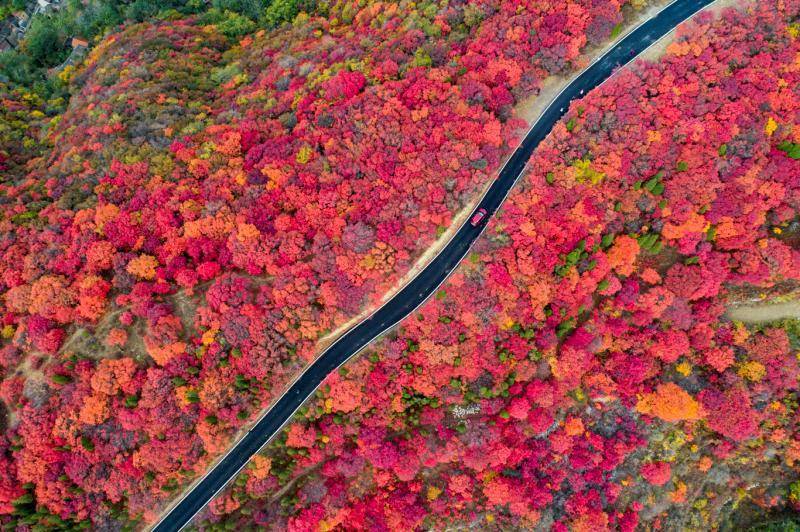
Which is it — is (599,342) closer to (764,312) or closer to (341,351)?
(764,312)

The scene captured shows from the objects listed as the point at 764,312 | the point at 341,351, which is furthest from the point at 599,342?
the point at 341,351

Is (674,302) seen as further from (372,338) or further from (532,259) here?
(372,338)

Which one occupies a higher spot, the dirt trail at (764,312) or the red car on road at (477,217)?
the red car on road at (477,217)

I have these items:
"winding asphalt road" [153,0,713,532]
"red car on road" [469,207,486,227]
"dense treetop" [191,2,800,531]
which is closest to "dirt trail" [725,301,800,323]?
"dense treetop" [191,2,800,531]

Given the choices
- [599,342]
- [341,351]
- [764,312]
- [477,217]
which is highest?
[477,217]

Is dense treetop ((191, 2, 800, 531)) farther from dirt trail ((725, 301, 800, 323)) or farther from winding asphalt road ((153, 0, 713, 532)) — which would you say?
winding asphalt road ((153, 0, 713, 532))

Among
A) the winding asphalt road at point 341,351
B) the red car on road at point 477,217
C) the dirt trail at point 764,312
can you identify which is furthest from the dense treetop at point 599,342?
the red car on road at point 477,217

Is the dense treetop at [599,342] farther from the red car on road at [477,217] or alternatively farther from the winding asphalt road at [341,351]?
the red car on road at [477,217]

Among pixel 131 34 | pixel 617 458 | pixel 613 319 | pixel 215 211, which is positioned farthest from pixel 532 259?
pixel 131 34
